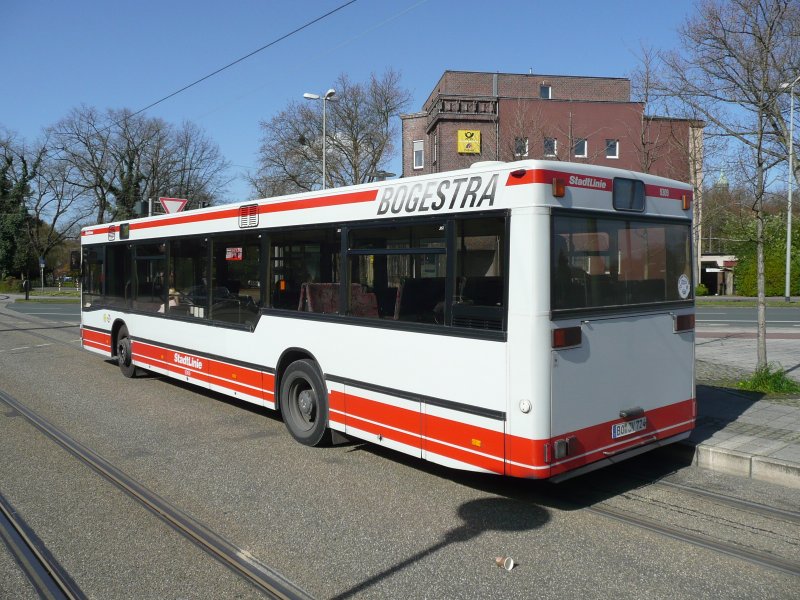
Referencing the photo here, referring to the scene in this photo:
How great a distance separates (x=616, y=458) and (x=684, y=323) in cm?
153

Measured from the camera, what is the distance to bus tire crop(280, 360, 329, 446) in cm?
699

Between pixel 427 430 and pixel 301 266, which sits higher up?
pixel 301 266

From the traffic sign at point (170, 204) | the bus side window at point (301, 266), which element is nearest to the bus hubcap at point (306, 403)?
the bus side window at point (301, 266)

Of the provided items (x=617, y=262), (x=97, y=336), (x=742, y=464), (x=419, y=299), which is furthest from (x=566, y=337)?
(x=97, y=336)

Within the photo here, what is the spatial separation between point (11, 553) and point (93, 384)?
7003 mm

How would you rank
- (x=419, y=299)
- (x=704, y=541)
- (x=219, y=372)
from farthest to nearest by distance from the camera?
(x=219, y=372) < (x=419, y=299) < (x=704, y=541)

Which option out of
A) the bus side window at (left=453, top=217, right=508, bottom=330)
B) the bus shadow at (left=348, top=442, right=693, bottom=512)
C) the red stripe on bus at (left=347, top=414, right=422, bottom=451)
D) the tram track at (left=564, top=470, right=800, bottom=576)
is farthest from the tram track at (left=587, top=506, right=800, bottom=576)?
the bus side window at (left=453, top=217, right=508, bottom=330)

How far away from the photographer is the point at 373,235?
635cm

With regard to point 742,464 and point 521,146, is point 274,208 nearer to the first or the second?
point 742,464

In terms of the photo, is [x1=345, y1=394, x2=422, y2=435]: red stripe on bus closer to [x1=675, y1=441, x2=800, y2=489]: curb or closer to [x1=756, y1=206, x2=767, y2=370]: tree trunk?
[x1=675, y1=441, x2=800, y2=489]: curb

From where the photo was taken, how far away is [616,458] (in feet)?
18.2

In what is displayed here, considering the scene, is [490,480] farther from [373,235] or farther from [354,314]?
[373,235]

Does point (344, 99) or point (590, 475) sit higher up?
point (344, 99)

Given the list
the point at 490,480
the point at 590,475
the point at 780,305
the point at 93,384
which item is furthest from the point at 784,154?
the point at 780,305
